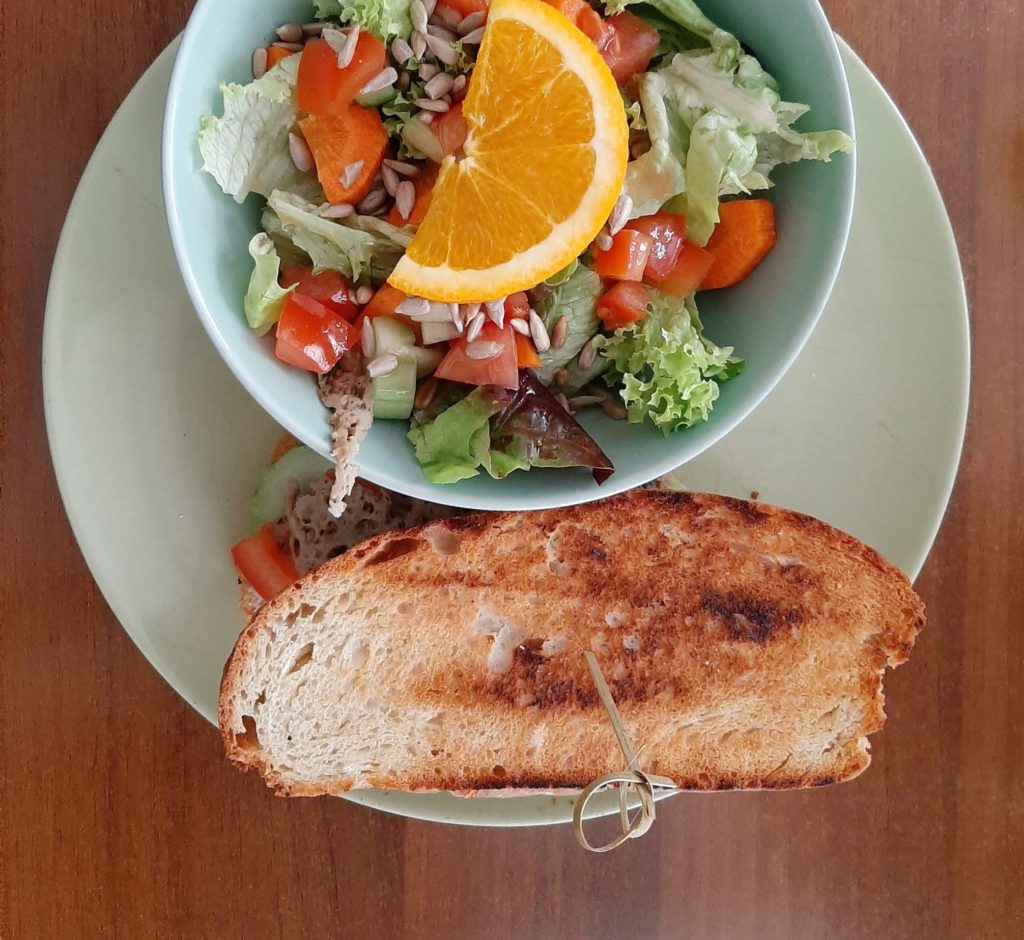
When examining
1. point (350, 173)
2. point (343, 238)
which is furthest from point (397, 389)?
point (350, 173)

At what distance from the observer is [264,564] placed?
1.87 metres

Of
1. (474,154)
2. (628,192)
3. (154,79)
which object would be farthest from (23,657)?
(628,192)

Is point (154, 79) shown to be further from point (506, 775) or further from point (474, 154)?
point (506, 775)

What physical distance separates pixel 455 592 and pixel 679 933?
96 cm

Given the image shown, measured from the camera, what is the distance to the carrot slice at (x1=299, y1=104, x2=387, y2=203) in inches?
60.8

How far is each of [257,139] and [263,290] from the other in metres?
0.27

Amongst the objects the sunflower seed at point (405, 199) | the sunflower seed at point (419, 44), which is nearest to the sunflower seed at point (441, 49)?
the sunflower seed at point (419, 44)

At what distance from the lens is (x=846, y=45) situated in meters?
1.82

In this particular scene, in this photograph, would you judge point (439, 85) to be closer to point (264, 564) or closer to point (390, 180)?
point (390, 180)

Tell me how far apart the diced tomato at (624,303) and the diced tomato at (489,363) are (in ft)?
0.54

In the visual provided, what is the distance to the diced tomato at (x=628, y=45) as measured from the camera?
1.56m

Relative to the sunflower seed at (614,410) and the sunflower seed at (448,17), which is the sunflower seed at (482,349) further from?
the sunflower seed at (448,17)

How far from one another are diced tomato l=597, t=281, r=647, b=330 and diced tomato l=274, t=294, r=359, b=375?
0.44m

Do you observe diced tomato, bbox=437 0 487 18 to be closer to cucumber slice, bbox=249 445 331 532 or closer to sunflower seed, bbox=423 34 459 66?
sunflower seed, bbox=423 34 459 66
